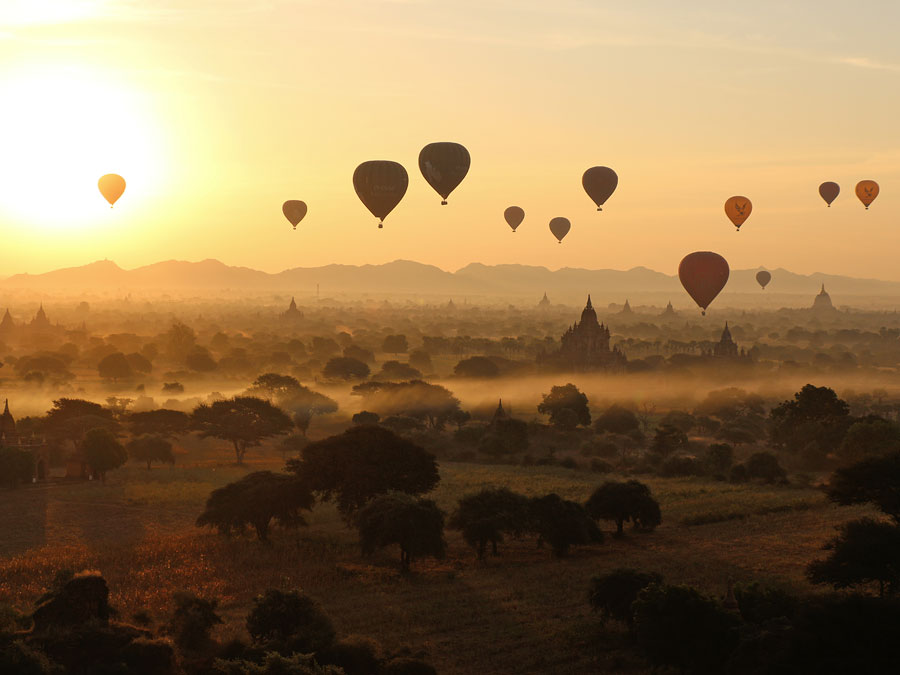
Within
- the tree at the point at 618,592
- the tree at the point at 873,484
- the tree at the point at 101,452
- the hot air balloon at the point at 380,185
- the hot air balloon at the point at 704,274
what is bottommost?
the tree at the point at 618,592

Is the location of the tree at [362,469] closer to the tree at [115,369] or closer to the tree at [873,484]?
the tree at [873,484]

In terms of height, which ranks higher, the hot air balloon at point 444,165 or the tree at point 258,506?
the hot air balloon at point 444,165

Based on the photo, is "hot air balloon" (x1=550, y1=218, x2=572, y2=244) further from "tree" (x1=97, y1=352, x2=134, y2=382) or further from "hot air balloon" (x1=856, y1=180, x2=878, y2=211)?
"tree" (x1=97, y1=352, x2=134, y2=382)

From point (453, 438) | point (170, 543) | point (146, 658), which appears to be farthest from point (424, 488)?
point (453, 438)

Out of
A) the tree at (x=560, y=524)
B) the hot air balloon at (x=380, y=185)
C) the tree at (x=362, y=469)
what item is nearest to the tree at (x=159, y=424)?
the hot air balloon at (x=380, y=185)

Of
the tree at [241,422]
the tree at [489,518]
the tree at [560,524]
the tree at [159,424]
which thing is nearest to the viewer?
the tree at [489,518]

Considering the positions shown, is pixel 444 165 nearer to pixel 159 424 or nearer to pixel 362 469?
pixel 159 424
